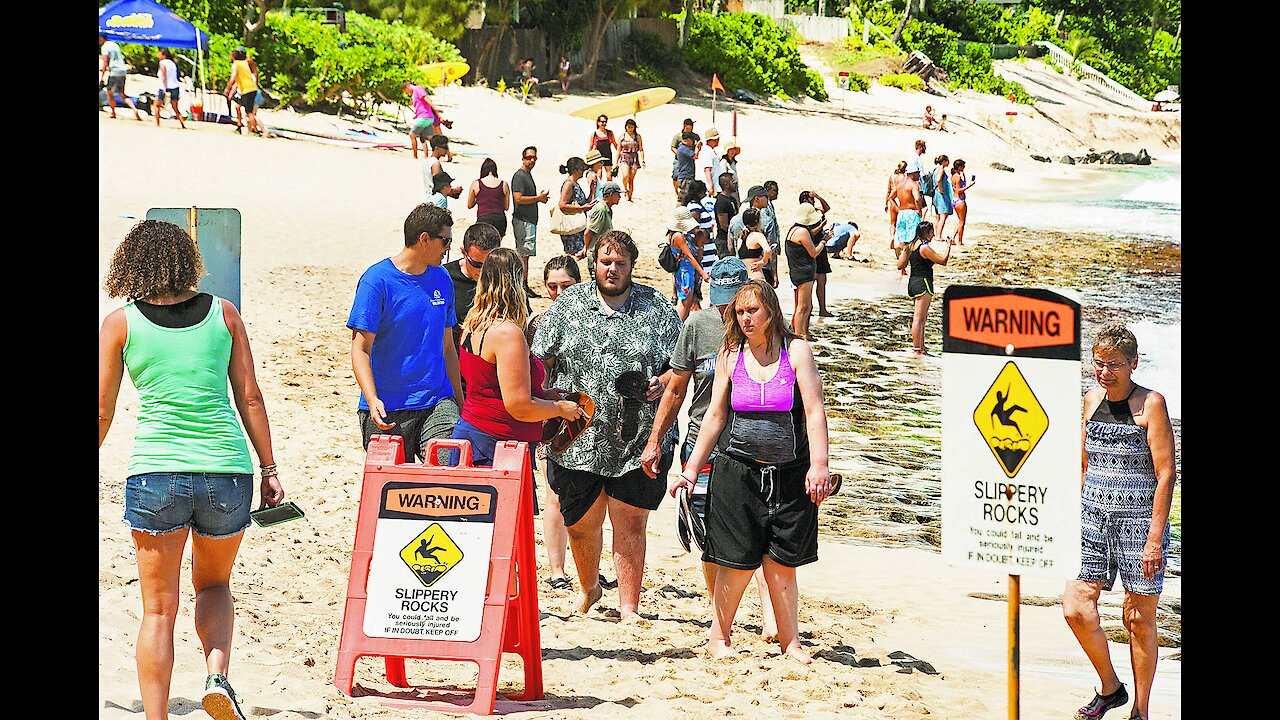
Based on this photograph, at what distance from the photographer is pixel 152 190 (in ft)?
65.2

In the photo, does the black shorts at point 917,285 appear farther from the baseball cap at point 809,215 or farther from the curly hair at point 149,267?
the curly hair at point 149,267

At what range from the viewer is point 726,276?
9.85 meters

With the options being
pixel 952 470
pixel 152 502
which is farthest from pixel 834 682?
pixel 152 502

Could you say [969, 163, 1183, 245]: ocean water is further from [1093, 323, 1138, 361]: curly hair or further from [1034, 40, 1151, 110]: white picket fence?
[1093, 323, 1138, 361]: curly hair

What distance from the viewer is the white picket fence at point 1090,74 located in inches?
2527

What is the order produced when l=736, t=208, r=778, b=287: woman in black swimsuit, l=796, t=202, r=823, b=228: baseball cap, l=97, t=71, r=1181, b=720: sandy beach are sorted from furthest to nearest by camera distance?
l=796, t=202, r=823, b=228: baseball cap < l=736, t=208, r=778, b=287: woman in black swimsuit < l=97, t=71, r=1181, b=720: sandy beach

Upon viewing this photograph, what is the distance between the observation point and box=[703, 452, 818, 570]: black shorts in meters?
5.74

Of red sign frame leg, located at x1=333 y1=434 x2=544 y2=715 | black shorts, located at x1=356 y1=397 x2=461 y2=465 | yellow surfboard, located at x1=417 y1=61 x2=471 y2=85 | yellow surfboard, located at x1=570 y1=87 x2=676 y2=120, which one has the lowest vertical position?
red sign frame leg, located at x1=333 y1=434 x2=544 y2=715

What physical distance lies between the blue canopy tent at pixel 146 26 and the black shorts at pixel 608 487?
20.7 m

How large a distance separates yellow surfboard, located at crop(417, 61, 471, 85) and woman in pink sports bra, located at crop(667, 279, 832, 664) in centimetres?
2980

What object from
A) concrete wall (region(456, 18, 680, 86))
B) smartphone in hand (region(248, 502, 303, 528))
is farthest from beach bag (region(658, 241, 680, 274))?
concrete wall (region(456, 18, 680, 86))

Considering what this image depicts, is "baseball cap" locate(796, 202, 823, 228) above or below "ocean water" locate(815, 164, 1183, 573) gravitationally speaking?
above

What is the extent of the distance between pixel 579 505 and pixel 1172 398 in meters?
9.91

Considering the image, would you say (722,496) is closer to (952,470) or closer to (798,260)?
(952,470)
